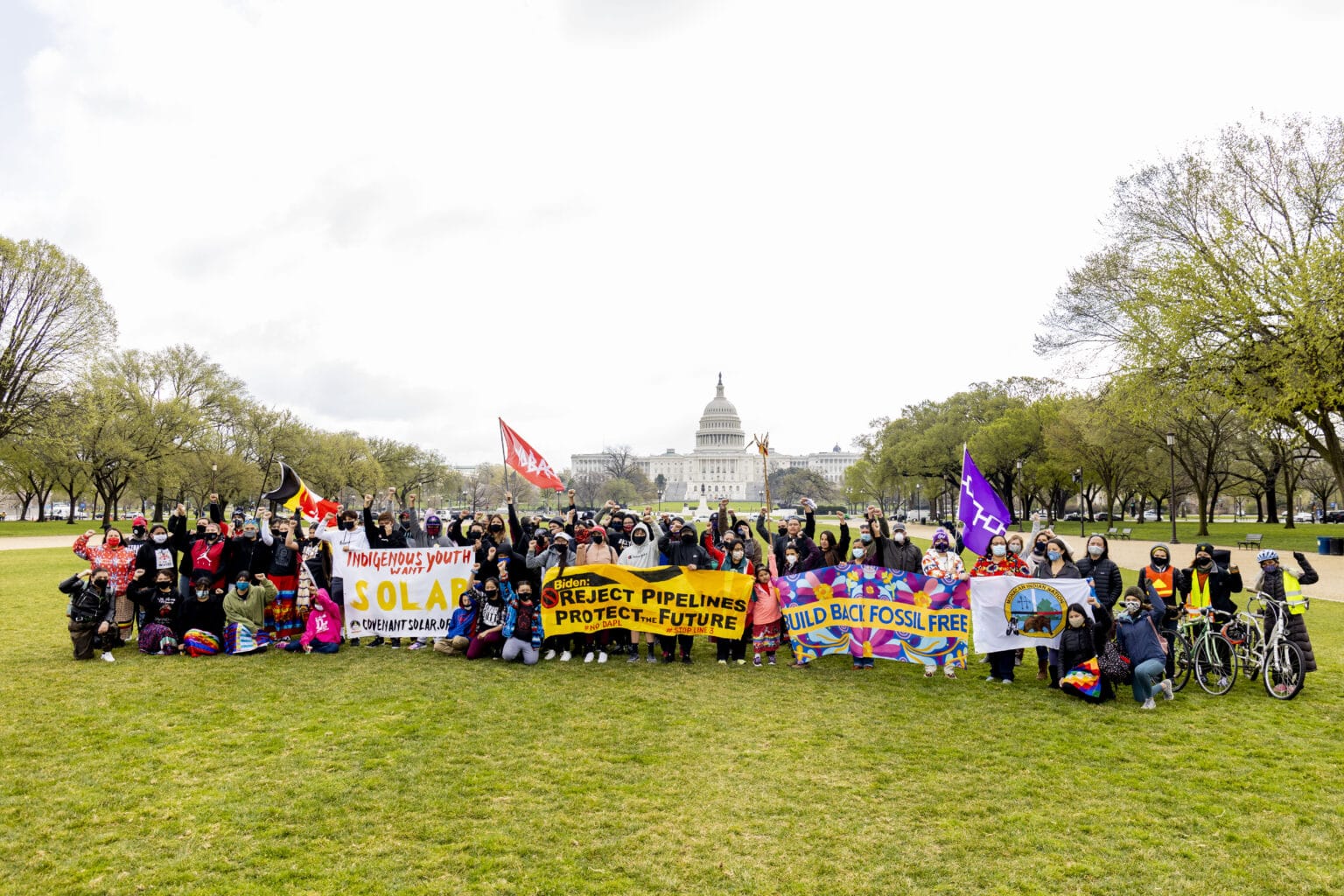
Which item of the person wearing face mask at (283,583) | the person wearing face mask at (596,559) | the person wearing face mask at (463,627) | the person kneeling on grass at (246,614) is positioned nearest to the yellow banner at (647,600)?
the person wearing face mask at (596,559)

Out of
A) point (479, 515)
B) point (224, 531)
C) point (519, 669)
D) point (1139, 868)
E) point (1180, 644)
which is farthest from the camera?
point (479, 515)

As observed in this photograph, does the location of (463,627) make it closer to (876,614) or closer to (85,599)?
(85,599)

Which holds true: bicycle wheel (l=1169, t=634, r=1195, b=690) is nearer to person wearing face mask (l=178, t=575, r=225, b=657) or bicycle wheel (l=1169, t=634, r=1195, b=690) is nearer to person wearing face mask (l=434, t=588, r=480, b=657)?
person wearing face mask (l=434, t=588, r=480, b=657)

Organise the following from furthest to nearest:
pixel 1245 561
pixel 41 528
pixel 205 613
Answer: pixel 41 528
pixel 1245 561
pixel 205 613

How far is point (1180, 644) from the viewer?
31.4 feet

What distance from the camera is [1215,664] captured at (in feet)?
30.7

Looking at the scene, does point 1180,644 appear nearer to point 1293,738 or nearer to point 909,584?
point 1293,738

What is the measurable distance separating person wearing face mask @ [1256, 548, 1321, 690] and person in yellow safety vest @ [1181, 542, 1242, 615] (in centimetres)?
38

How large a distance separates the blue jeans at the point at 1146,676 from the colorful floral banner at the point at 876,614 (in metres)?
2.07

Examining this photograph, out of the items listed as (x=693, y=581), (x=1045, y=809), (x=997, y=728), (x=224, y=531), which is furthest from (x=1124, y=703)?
(x=224, y=531)

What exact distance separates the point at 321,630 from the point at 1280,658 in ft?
39.6

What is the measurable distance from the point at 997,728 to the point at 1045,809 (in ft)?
6.75

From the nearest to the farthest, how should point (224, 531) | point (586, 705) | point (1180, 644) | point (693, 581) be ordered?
point (586, 705) < point (1180, 644) < point (693, 581) < point (224, 531)

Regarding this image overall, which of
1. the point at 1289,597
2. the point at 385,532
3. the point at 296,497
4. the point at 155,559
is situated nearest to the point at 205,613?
the point at 155,559
